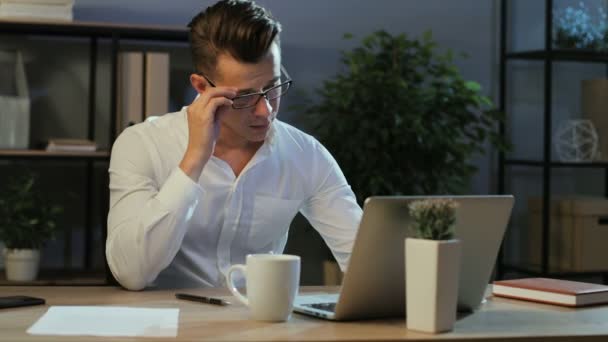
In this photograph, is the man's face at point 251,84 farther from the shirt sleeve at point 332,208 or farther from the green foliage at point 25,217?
the green foliage at point 25,217

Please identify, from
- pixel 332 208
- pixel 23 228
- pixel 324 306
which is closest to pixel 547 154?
pixel 332 208

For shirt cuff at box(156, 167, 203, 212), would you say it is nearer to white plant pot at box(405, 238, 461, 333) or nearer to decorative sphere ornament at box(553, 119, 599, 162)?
A: white plant pot at box(405, 238, 461, 333)

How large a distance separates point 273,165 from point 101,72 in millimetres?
1520

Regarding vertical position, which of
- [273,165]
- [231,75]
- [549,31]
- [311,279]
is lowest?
[311,279]

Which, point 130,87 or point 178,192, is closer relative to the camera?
point 178,192

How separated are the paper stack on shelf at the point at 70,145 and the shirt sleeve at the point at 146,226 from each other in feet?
4.45

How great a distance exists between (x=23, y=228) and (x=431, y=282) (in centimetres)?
210

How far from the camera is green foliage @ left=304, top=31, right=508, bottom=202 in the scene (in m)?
3.32

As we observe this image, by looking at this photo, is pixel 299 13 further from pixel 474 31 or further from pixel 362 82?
pixel 474 31

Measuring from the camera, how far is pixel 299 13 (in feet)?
12.0

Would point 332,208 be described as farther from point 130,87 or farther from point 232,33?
point 130,87

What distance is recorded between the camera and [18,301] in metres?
1.46

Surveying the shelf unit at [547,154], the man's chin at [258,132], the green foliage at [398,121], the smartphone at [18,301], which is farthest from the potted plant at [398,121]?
the smartphone at [18,301]

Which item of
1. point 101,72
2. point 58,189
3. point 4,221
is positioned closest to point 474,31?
point 101,72
